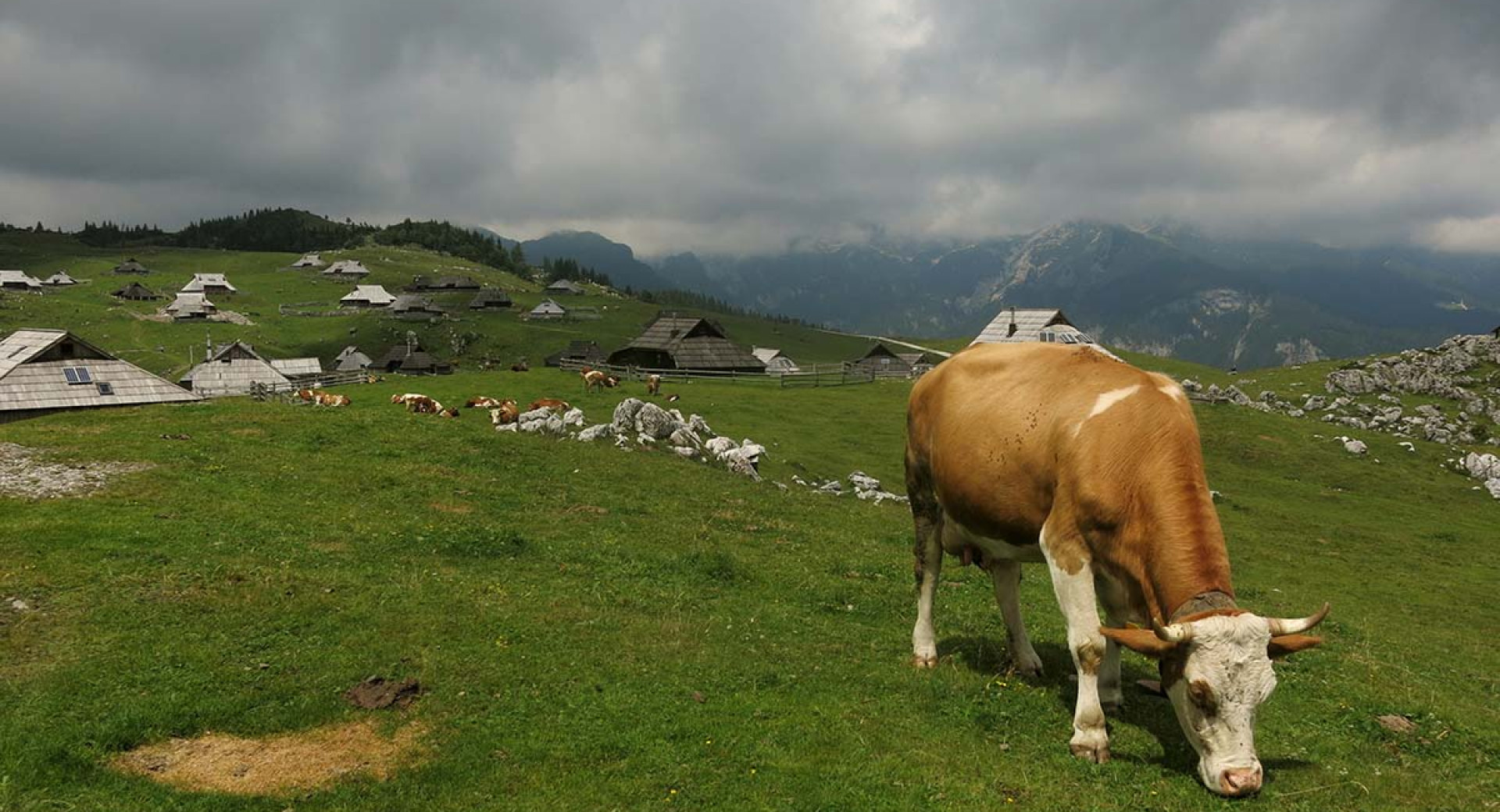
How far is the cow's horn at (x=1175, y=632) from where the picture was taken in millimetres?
7422

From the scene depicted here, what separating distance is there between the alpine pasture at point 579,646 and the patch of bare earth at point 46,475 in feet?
2.17

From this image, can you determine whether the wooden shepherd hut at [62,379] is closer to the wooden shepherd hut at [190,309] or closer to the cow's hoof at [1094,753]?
the cow's hoof at [1094,753]

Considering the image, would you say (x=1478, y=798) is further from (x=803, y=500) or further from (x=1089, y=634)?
(x=803, y=500)

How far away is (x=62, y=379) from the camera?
41812 mm

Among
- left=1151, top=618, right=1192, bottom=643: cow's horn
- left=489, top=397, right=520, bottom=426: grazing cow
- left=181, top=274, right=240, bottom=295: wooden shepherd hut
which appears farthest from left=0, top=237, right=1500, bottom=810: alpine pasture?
left=181, top=274, right=240, bottom=295: wooden shepherd hut

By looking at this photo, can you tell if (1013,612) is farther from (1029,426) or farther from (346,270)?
(346,270)

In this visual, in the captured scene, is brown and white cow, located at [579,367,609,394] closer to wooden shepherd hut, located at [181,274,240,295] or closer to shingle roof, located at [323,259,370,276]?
wooden shepherd hut, located at [181,274,240,295]

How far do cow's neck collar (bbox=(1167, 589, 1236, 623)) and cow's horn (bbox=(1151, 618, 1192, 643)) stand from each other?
13.6 inches

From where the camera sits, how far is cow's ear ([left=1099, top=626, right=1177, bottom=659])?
770 centimetres

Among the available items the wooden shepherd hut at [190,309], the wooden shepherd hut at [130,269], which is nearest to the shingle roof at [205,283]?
the wooden shepherd hut at [190,309]

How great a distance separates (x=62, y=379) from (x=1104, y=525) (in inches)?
2117

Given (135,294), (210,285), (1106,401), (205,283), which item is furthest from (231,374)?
(205,283)

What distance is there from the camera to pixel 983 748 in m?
9.33

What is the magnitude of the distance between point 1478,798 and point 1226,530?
31352 mm
